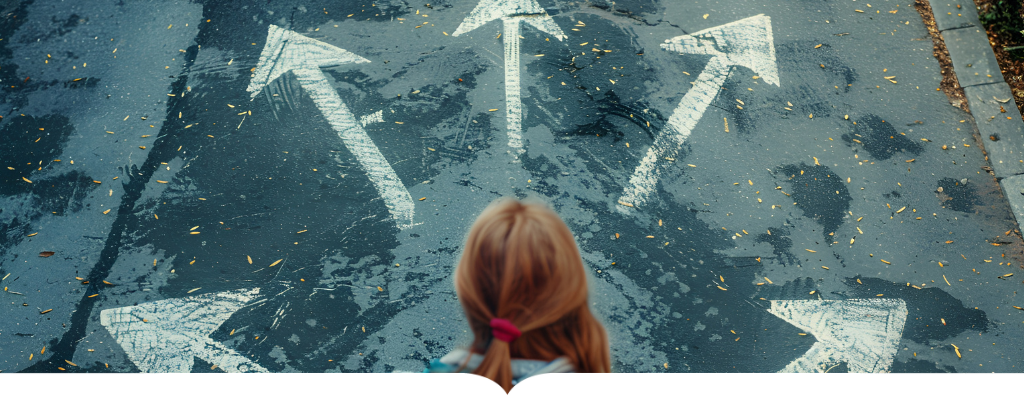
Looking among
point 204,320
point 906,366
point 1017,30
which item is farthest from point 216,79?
point 1017,30

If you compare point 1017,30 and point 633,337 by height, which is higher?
point 1017,30

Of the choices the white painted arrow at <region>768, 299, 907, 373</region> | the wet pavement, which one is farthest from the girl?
the white painted arrow at <region>768, 299, 907, 373</region>

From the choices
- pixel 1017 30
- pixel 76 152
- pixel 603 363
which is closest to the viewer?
pixel 603 363

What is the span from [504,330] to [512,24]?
9.42 feet

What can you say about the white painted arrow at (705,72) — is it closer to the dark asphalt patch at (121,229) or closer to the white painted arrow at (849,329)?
the white painted arrow at (849,329)

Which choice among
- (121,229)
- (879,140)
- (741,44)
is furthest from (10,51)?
(879,140)

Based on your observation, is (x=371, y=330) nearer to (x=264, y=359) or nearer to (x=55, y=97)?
(x=264, y=359)

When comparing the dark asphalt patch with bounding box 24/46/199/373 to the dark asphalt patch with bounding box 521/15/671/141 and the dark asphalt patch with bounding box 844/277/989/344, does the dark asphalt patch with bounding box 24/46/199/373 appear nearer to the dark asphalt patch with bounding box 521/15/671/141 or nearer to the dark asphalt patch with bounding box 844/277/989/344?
the dark asphalt patch with bounding box 521/15/671/141

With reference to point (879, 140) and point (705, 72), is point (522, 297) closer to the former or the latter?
point (705, 72)

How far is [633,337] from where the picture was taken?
2943 millimetres

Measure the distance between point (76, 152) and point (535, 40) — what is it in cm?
326

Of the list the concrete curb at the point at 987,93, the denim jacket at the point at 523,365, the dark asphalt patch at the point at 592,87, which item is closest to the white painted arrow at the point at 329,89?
the dark asphalt patch at the point at 592,87

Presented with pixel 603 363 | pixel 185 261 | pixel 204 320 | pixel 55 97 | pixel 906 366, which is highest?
pixel 55 97

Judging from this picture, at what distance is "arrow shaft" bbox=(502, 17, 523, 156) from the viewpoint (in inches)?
134
